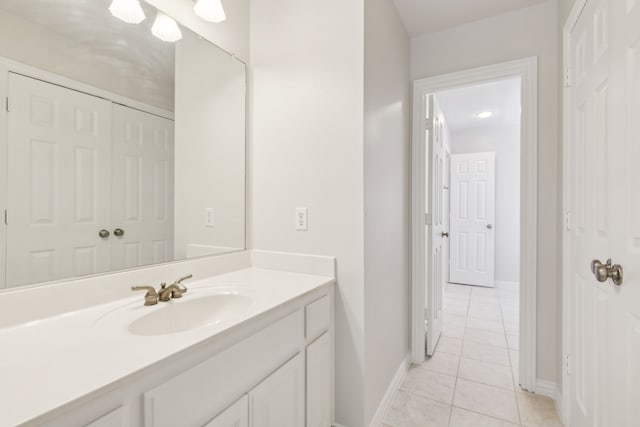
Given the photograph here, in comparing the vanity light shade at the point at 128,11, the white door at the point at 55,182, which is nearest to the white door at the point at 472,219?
the vanity light shade at the point at 128,11

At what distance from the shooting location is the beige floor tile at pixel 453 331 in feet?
9.13

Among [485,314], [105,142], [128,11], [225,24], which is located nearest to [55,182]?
[105,142]

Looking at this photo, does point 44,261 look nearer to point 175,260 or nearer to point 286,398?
point 175,260

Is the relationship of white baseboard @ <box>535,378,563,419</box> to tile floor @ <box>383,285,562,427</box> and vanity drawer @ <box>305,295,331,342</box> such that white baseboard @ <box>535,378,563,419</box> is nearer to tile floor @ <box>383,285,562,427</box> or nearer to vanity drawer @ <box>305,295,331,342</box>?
tile floor @ <box>383,285,562,427</box>

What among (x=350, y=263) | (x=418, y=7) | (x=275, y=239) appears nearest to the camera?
(x=350, y=263)

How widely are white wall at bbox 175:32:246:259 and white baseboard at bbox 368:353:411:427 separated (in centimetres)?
117
